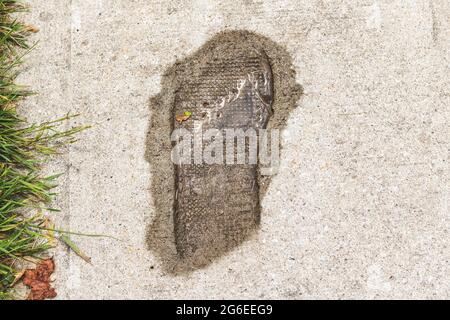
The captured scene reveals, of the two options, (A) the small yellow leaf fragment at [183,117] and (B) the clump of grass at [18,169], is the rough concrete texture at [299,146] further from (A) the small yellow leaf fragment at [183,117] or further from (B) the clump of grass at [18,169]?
(A) the small yellow leaf fragment at [183,117]

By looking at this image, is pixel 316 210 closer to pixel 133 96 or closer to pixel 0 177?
pixel 133 96

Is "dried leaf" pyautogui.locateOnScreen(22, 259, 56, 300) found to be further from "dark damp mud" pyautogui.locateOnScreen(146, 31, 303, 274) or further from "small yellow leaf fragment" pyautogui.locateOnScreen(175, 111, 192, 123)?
"small yellow leaf fragment" pyautogui.locateOnScreen(175, 111, 192, 123)

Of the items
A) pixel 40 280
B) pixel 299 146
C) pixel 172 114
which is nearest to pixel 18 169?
pixel 40 280

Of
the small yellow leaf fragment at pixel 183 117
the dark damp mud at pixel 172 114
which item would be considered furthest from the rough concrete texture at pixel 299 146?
the small yellow leaf fragment at pixel 183 117

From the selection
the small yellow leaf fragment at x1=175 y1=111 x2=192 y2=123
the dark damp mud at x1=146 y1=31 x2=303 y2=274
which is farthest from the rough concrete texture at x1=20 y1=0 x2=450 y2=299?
the small yellow leaf fragment at x1=175 y1=111 x2=192 y2=123

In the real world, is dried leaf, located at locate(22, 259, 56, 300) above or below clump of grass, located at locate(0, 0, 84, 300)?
below

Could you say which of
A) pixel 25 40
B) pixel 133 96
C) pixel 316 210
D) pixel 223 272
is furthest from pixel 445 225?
pixel 25 40

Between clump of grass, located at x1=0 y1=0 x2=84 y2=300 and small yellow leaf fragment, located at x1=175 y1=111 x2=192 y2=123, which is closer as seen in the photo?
clump of grass, located at x1=0 y1=0 x2=84 y2=300
